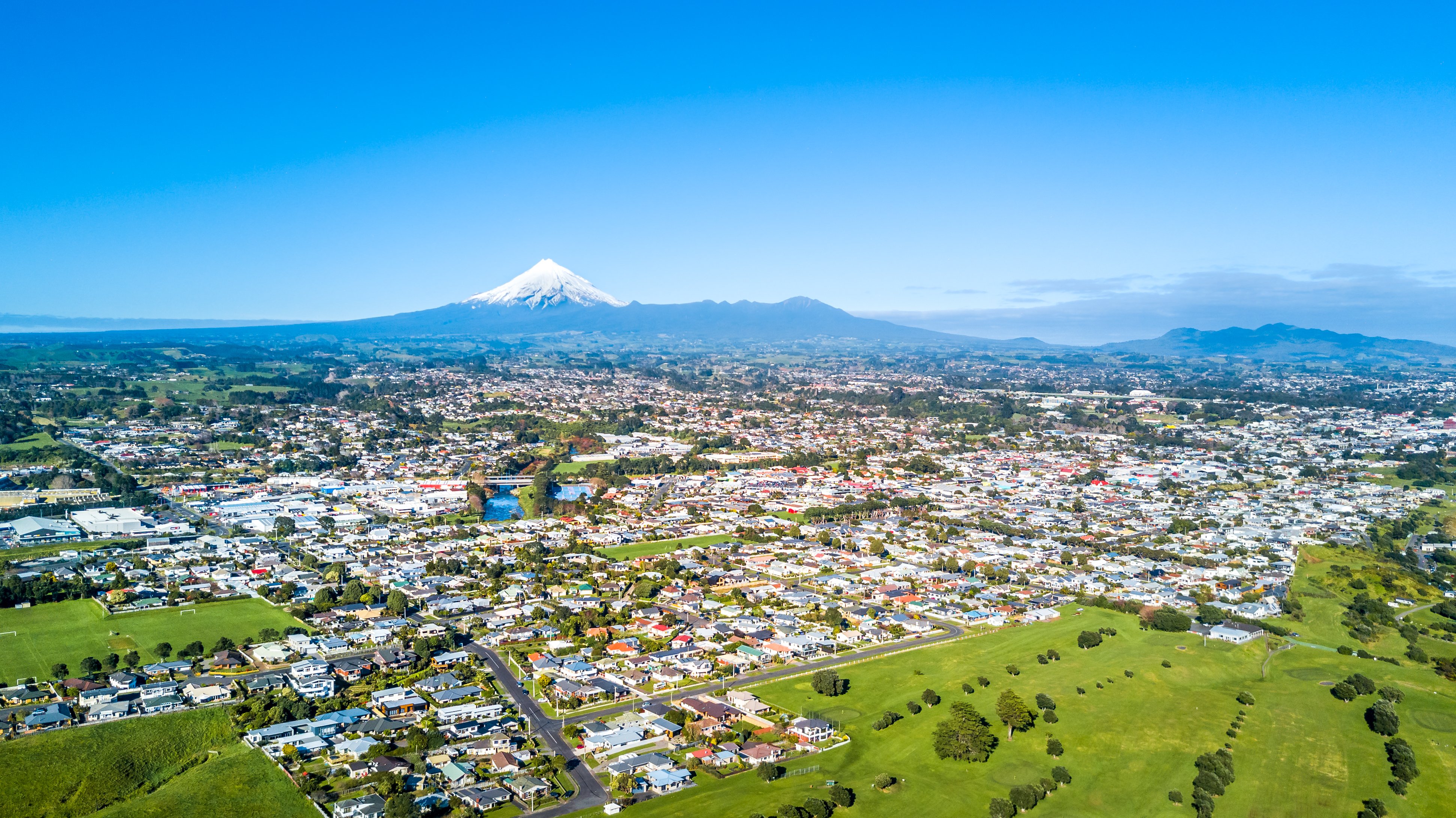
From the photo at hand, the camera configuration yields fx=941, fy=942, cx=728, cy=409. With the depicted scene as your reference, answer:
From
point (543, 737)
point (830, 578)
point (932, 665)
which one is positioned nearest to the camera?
point (543, 737)

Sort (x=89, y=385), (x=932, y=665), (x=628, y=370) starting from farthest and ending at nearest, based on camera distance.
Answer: (x=628, y=370), (x=89, y=385), (x=932, y=665)

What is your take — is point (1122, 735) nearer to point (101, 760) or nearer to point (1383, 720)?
point (1383, 720)

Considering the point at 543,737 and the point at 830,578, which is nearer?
the point at 543,737

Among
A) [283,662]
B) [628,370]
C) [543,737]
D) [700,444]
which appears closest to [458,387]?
[628,370]

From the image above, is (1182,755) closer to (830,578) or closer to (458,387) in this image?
(830,578)

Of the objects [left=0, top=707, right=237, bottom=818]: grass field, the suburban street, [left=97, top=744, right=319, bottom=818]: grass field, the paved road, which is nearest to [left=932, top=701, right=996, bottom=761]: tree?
the suburban street

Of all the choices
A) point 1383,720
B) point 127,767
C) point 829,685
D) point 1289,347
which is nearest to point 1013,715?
point 829,685

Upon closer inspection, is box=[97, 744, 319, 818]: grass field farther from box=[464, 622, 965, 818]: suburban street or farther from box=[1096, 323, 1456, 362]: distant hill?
box=[1096, 323, 1456, 362]: distant hill
